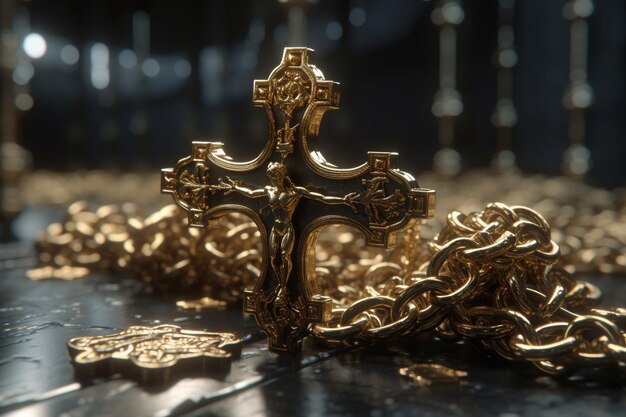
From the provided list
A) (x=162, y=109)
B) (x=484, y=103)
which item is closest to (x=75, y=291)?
(x=484, y=103)

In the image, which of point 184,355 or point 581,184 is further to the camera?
point 581,184

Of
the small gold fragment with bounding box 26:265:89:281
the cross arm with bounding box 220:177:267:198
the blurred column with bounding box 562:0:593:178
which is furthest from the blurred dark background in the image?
the cross arm with bounding box 220:177:267:198

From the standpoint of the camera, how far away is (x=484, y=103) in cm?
662

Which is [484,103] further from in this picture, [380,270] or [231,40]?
[380,270]

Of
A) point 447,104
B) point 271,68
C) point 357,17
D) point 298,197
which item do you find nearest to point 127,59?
point 271,68

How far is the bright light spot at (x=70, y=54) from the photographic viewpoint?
903 cm

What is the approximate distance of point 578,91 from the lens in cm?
547

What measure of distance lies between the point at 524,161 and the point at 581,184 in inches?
42.7

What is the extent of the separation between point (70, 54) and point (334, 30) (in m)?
3.63

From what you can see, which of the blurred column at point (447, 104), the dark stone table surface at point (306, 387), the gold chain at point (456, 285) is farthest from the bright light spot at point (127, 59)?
the dark stone table surface at point (306, 387)

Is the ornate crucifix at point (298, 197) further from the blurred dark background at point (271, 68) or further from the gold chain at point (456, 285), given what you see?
the blurred dark background at point (271, 68)

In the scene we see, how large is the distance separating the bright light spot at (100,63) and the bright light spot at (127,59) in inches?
6.6

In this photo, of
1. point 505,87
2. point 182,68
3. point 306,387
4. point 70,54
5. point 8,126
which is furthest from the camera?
point 70,54

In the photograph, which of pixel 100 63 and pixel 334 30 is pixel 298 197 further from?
pixel 100 63
